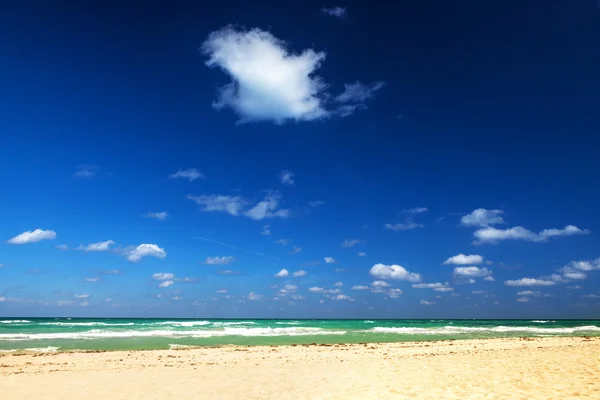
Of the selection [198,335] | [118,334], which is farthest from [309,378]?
[118,334]

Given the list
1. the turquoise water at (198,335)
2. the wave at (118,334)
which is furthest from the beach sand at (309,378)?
the wave at (118,334)

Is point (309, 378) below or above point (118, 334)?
above

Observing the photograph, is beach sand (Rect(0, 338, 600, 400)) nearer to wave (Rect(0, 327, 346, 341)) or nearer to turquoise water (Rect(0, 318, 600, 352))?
turquoise water (Rect(0, 318, 600, 352))

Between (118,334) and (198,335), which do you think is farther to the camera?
(118,334)

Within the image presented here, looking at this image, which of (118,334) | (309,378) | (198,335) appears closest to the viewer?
(309,378)

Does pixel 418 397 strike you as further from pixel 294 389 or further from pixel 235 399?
pixel 235 399

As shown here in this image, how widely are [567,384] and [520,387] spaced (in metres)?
1.40

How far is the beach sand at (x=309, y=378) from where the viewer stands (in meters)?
10.1

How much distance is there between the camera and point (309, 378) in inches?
488

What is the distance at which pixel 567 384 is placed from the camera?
34.2 feet

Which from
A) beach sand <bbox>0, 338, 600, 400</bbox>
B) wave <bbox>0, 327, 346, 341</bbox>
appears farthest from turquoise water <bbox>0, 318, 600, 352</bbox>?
beach sand <bbox>0, 338, 600, 400</bbox>

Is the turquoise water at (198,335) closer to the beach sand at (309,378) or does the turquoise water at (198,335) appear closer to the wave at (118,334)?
the wave at (118,334)

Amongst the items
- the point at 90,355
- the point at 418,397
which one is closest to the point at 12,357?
the point at 90,355

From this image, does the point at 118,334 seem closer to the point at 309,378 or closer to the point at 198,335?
the point at 198,335
